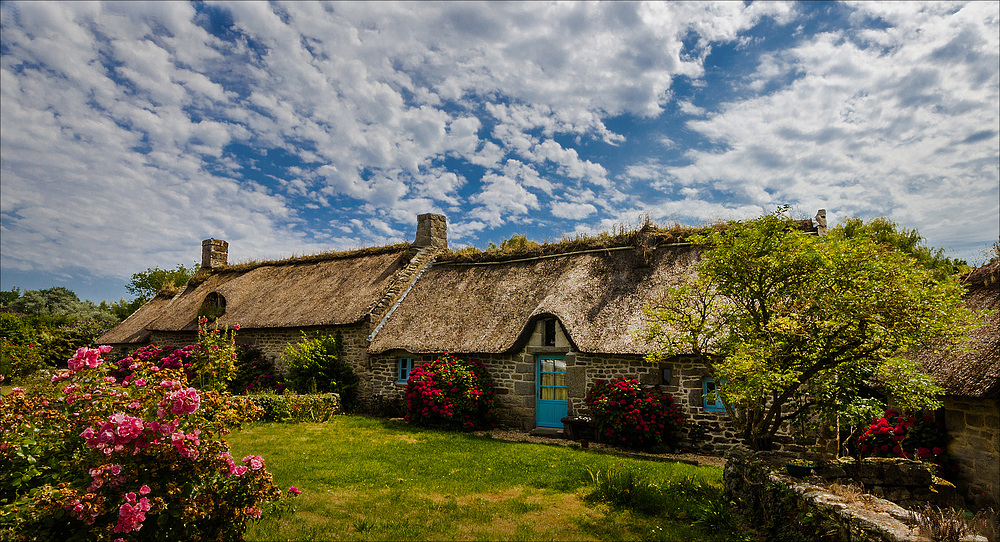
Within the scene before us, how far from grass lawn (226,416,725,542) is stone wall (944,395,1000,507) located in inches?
127

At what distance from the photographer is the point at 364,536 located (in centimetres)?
531

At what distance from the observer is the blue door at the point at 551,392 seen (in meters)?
11.9

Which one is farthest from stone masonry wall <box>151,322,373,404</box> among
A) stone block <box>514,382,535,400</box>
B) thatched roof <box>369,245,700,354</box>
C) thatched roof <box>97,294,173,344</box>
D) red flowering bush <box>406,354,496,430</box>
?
stone block <box>514,382,535,400</box>

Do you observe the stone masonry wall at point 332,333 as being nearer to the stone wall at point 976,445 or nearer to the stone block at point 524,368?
the stone block at point 524,368

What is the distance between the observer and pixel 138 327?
21.8m

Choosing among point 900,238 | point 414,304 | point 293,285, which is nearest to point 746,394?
point 414,304

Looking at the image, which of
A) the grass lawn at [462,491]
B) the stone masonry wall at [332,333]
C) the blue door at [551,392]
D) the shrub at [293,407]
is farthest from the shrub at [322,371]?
the blue door at [551,392]

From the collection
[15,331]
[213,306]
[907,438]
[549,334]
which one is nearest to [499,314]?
[549,334]

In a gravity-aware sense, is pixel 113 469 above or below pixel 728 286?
below

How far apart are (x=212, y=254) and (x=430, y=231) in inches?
504

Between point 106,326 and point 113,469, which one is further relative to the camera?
point 106,326

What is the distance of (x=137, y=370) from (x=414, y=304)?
35.0 ft

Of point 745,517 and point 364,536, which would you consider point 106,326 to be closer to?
point 364,536

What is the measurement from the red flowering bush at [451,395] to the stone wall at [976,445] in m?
8.44
